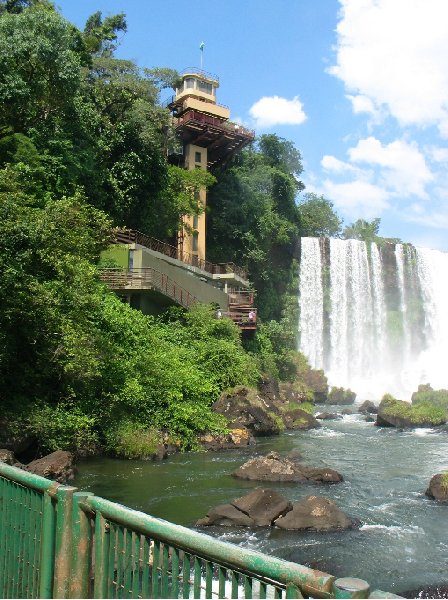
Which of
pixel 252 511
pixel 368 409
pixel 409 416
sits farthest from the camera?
pixel 368 409

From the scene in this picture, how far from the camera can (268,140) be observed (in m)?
48.5

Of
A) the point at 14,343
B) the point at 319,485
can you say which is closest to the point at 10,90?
the point at 14,343

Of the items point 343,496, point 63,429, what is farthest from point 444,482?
point 63,429

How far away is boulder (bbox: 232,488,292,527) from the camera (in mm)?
10828

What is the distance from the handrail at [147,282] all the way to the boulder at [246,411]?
664 cm

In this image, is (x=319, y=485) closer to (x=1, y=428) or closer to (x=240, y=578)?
(x=1, y=428)

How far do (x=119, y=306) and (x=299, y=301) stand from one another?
26.5 m

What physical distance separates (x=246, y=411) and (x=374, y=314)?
29.1m

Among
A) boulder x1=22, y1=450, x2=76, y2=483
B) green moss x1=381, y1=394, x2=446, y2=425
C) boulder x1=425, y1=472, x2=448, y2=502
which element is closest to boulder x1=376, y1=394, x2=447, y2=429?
green moss x1=381, y1=394, x2=446, y2=425

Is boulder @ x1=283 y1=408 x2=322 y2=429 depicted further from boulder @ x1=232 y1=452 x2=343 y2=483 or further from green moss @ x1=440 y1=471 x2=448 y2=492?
green moss @ x1=440 y1=471 x2=448 y2=492

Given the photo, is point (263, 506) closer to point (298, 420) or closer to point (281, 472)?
point (281, 472)

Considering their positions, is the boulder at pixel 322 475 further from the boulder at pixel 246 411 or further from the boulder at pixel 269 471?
the boulder at pixel 246 411

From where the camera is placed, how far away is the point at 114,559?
307cm

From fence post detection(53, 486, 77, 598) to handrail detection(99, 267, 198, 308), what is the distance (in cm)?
2147
